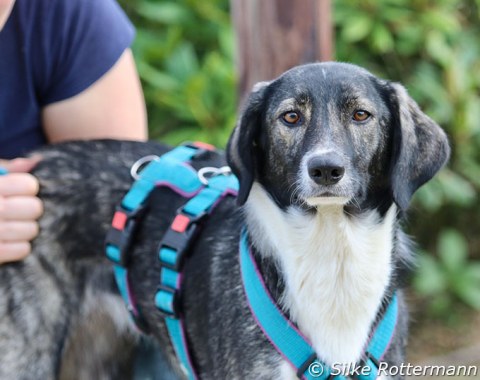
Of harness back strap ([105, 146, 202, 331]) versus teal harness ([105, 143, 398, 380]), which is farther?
harness back strap ([105, 146, 202, 331])

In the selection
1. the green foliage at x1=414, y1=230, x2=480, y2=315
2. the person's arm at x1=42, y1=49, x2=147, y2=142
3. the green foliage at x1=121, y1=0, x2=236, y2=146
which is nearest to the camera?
the person's arm at x1=42, y1=49, x2=147, y2=142

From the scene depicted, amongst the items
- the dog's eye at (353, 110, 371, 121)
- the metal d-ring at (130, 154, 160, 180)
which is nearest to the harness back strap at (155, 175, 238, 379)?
the metal d-ring at (130, 154, 160, 180)

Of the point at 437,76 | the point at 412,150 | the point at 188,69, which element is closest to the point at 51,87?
the point at 412,150

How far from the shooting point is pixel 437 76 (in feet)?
19.4

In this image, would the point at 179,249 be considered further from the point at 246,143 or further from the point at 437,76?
the point at 437,76

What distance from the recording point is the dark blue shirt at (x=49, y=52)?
11.1 feet

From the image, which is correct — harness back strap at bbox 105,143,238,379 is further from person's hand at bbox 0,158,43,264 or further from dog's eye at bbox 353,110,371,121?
dog's eye at bbox 353,110,371,121

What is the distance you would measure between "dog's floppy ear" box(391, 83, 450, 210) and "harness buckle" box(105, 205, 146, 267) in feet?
3.47

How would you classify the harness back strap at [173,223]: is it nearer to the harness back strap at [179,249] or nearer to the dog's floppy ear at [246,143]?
the harness back strap at [179,249]

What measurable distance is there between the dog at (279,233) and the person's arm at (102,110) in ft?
0.86

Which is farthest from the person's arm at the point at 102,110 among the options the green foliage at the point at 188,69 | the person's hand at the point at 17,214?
the green foliage at the point at 188,69

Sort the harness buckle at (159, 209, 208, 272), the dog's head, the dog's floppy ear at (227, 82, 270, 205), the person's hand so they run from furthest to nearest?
the person's hand → the harness buckle at (159, 209, 208, 272) → the dog's floppy ear at (227, 82, 270, 205) → the dog's head

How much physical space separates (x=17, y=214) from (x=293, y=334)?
1.21 m

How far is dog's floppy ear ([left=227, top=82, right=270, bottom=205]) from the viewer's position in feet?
9.36
